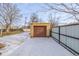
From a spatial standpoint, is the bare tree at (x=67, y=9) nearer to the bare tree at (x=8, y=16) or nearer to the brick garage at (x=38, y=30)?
the bare tree at (x=8, y=16)

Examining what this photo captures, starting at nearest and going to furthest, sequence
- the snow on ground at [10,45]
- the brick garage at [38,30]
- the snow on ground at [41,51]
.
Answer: the snow on ground at [41,51]
the snow on ground at [10,45]
the brick garage at [38,30]


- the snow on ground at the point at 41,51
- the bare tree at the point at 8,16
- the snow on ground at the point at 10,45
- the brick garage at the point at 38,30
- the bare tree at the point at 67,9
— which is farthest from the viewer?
the brick garage at the point at 38,30

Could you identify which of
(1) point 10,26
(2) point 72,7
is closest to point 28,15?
(1) point 10,26

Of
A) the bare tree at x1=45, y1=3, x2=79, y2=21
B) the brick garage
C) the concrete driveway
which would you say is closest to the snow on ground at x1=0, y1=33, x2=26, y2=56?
the concrete driveway

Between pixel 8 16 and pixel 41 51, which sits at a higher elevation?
pixel 8 16

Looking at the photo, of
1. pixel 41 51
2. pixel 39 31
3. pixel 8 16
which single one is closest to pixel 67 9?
pixel 41 51

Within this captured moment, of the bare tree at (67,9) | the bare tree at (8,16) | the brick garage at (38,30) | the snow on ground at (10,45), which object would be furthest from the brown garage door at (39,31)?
the bare tree at (67,9)

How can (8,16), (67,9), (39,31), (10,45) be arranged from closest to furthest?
(67,9) < (10,45) < (8,16) < (39,31)

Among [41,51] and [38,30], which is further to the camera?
[38,30]

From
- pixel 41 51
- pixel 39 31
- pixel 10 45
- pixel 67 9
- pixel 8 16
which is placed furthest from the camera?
pixel 39 31

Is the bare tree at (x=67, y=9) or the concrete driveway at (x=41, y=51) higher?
the bare tree at (x=67, y=9)

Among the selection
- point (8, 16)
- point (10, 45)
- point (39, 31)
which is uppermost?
point (8, 16)

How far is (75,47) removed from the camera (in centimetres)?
545

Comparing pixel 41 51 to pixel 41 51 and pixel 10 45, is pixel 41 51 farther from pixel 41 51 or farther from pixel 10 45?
pixel 10 45
